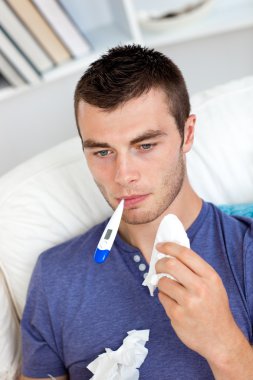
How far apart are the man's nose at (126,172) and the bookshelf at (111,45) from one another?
2.37 feet

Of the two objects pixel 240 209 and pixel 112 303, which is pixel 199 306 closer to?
pixel 112 303

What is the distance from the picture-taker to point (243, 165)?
1339mm

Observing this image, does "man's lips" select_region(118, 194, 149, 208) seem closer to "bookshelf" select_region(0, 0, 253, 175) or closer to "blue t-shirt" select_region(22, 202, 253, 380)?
"blue t-shirt" select_region(22, 202, 253, 380)

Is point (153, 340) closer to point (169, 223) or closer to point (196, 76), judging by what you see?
point (169, 223)

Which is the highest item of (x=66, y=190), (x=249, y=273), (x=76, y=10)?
(x=76, y=10)

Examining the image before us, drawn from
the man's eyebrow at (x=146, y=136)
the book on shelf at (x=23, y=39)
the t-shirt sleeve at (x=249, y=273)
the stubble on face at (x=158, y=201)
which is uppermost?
the book on shelf at (x=23, y=39)

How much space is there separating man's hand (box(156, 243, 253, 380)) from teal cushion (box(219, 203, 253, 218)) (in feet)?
1.29

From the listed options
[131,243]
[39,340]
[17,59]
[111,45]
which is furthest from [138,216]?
[111,45]

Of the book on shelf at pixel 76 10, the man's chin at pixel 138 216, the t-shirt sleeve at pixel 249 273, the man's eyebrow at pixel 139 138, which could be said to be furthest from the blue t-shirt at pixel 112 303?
the book on shelf at pixel 76 10

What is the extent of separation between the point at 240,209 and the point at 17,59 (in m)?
0.76

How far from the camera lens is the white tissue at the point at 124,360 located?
1085 millimetres

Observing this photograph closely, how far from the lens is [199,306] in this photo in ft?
2.88

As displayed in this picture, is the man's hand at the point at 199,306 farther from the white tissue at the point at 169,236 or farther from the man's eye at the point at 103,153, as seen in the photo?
the man's eye at the point at 103,153

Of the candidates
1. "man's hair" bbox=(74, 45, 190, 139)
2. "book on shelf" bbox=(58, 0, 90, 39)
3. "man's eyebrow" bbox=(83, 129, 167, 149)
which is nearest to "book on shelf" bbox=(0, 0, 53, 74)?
"book on shelf" bbox=(58, 0, 90, 39)
